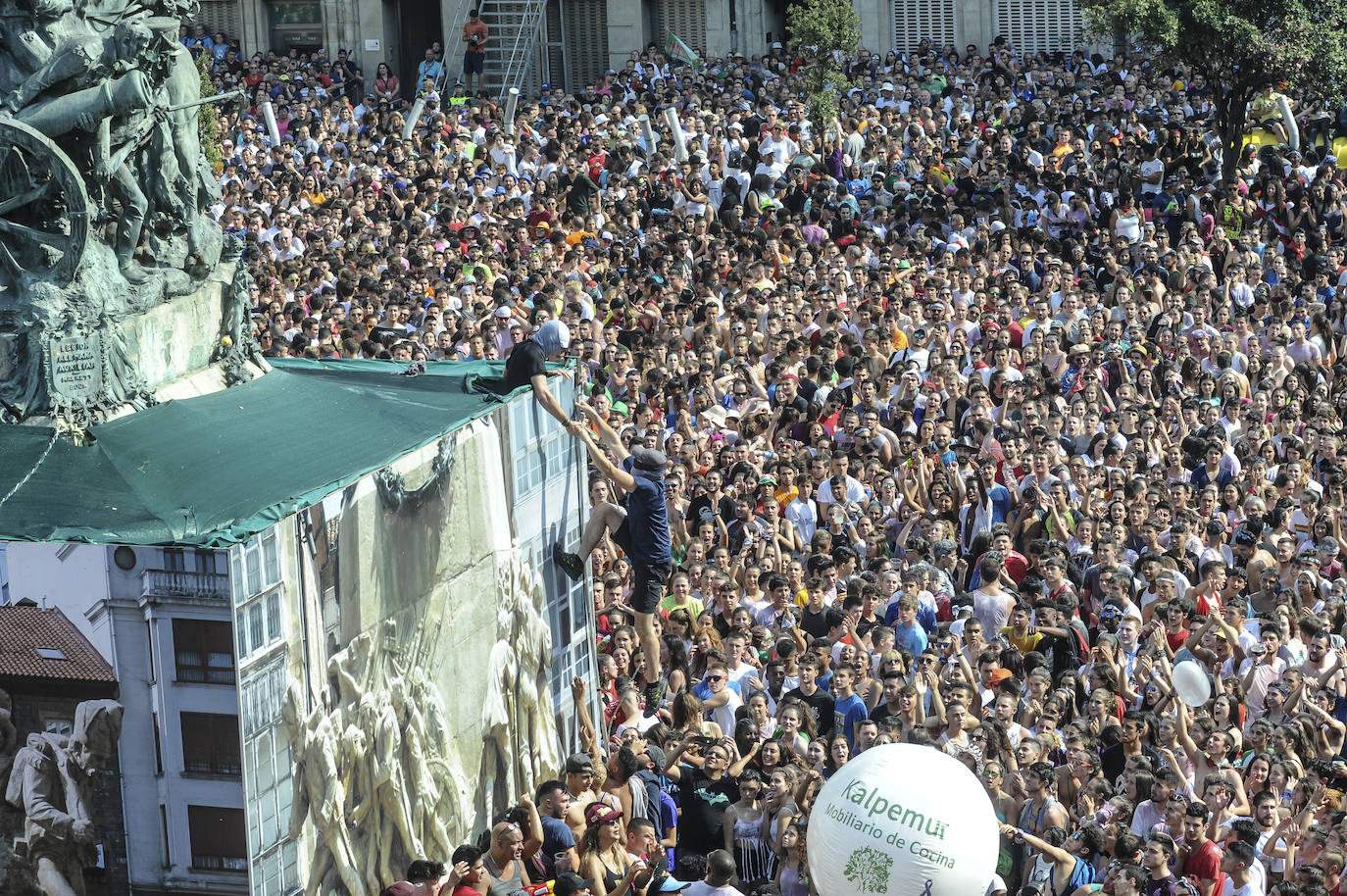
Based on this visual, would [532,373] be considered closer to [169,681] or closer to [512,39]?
[169,681]

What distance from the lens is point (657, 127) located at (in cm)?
2852

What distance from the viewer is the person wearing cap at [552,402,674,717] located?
12.3 meters

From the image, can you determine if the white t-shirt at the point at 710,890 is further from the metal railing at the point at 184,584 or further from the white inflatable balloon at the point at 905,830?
the metal railing at the point at 184,584

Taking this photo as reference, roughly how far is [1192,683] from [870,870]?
3.73m

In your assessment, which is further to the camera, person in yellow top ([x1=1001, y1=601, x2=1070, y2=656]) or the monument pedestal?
person in yellow top ([x1=1001, y1=601, x2=1070, y2=656])

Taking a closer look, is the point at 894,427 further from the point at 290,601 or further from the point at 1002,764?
the point at 290,601

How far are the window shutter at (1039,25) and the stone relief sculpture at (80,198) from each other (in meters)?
29.3

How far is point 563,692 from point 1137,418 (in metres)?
5.94

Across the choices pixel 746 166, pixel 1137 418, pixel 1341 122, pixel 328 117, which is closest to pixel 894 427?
pixel 1137 418

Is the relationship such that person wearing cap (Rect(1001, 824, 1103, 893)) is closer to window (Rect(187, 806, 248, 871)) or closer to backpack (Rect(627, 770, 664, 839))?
backpack (Rect(627, 770, 664, 839))

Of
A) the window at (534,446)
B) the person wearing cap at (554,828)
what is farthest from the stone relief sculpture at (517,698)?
the window at (534,446)

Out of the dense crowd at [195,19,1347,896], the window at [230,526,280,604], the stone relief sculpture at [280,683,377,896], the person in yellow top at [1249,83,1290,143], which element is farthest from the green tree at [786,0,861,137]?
the window at [230,526,280,604]

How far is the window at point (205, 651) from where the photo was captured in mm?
8477

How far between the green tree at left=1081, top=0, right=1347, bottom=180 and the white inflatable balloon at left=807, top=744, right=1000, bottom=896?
17.0m
